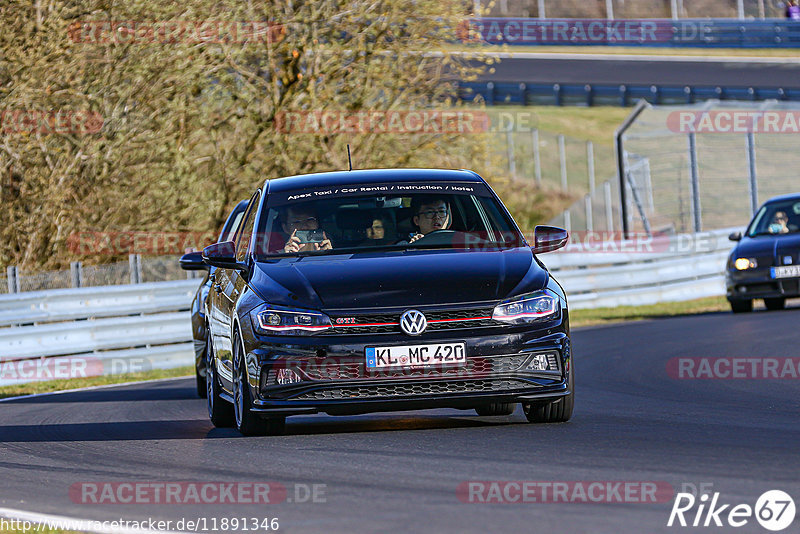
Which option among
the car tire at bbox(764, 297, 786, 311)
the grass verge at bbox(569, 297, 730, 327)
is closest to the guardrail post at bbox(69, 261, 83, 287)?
the grass verge at bbox(569, 297, 730, 327)

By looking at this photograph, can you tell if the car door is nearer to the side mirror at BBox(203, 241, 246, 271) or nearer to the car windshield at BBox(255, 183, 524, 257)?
the side mirror at BBox(203, 241, 246, 271)

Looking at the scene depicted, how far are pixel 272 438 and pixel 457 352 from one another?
1353mm

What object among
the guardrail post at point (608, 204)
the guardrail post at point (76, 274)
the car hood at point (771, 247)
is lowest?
the guardrail post at point (608, 204)

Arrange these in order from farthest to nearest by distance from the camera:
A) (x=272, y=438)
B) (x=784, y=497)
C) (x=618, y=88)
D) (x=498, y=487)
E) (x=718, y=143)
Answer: (x=618, y=88)
(x=718, y=143)
(x=272, y=438)
(x=498, y=487)
(x=784, y=497)

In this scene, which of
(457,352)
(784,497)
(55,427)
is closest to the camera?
(784,497)

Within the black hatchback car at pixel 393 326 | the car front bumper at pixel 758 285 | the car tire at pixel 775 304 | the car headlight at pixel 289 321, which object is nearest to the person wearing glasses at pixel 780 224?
the car front bumper at pixel 758 285

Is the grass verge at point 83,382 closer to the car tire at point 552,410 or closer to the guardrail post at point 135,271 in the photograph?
the guardrail post at point 135,271

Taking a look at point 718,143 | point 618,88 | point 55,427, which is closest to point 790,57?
point 618,88

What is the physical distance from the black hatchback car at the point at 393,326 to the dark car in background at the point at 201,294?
88.2 inches

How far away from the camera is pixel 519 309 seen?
27.4 feet

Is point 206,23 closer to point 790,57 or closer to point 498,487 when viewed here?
point 498,487

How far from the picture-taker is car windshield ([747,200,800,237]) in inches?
821

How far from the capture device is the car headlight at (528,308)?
27.2 feet

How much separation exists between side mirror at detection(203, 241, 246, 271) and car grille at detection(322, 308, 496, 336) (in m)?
1.32
